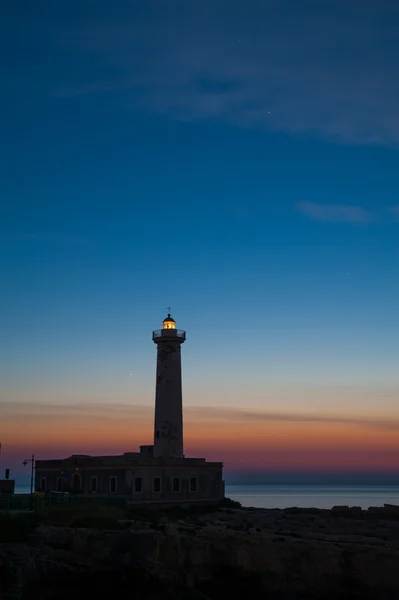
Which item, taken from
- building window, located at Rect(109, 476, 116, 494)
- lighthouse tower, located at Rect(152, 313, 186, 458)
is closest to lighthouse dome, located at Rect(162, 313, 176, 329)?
lighthouse tower, located at Rect(152, 313, 186, 458)

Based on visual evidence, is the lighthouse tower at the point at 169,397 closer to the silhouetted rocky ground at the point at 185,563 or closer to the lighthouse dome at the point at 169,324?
the lighthouse dome at the point at 169,324

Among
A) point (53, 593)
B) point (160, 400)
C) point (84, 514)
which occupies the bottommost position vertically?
point (53, 593)

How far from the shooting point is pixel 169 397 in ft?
151

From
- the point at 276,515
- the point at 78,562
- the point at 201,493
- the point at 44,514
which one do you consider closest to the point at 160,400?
the point at 201,493

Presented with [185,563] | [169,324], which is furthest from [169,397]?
[185,563]

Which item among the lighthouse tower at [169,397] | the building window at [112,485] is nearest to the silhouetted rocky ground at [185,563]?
the building window at [112,485]

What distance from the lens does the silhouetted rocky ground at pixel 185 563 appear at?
26.9m

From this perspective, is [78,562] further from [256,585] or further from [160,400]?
[160,400]

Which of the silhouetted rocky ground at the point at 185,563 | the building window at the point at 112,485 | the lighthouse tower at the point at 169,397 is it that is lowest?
the silhouetted rocky ground at the point at 185,563

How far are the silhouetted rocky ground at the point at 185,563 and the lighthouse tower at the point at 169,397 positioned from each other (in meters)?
13.2

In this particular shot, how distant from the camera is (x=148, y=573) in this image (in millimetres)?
28641

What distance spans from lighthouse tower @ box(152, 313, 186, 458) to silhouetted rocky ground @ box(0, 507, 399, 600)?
13.2 metres

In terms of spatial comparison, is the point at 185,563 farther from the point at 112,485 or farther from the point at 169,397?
the point at 169,397

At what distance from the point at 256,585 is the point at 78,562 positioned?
24.5 ft
